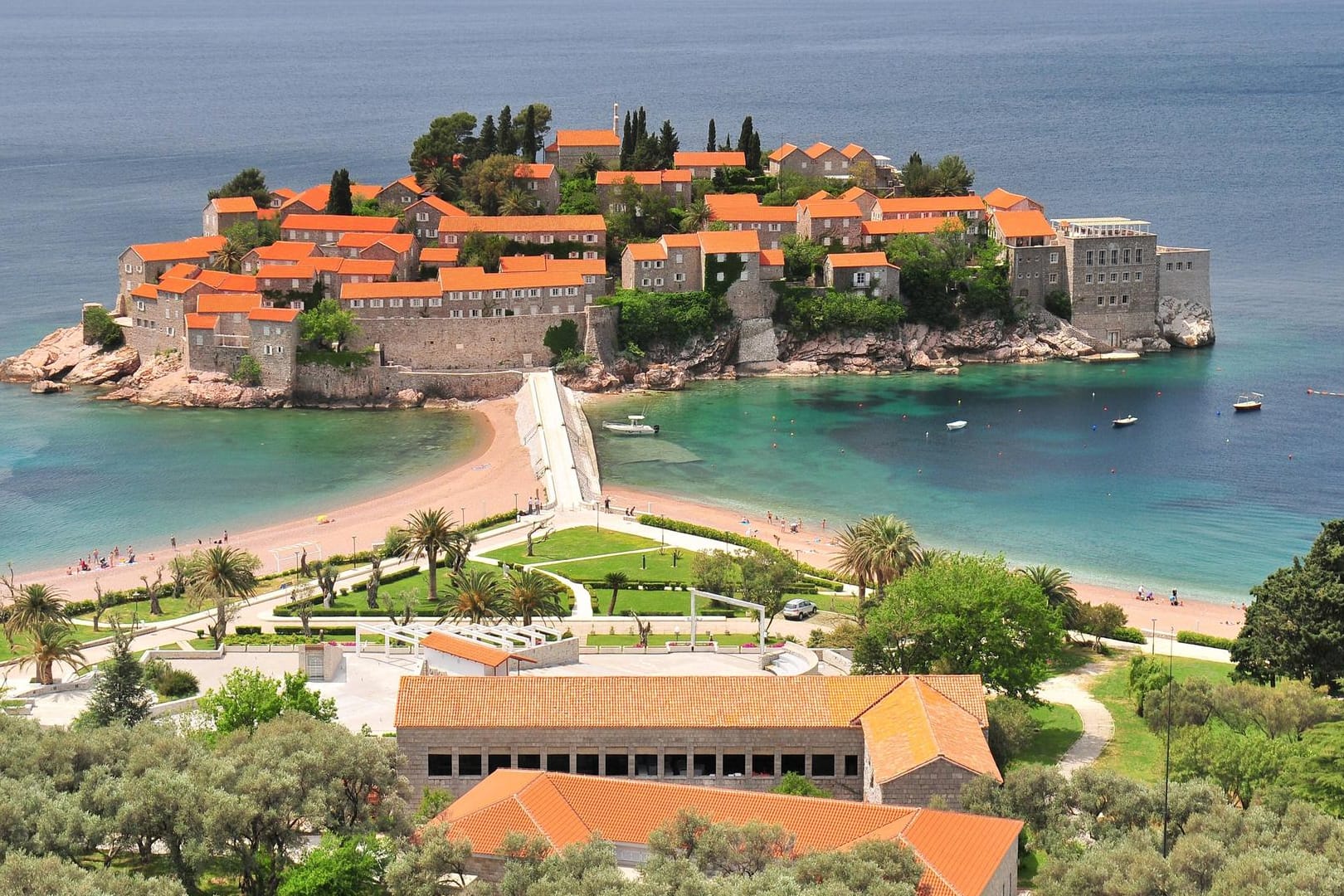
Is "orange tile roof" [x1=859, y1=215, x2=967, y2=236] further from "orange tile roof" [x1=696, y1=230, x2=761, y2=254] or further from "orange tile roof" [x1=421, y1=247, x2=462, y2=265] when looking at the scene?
"orange tile roof" [x1=421, y1=247, x2=462, y2=265]

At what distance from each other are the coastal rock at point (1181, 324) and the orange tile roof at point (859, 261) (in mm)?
15083

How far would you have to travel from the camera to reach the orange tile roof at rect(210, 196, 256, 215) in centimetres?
10112

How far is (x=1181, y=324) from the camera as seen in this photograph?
337ft

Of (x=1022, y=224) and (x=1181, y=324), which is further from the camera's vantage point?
(x=1181, y=324)

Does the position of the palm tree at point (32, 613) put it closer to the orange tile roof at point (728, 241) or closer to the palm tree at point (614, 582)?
the palm tree at point (614, 582)

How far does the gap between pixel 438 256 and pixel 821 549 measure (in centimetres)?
3345

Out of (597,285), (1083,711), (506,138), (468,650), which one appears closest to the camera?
(468,650)

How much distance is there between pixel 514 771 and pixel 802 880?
807cm

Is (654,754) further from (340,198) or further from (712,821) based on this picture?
(340,198)

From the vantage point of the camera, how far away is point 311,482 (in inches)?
3098

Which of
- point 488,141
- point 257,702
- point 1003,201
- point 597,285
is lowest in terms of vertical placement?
point 257,702

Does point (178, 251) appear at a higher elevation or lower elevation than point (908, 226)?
lower

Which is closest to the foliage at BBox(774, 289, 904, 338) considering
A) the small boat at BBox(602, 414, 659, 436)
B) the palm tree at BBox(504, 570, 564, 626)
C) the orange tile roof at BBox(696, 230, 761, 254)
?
the orange tile roof at BBox(696, 230, 761, 254)

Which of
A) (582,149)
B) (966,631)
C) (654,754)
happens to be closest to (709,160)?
(582,149)
